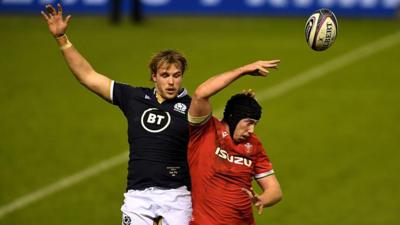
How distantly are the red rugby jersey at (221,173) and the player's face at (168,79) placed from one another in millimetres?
407

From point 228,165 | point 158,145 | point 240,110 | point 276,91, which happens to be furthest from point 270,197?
point 276,91

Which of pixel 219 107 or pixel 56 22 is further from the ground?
pixel 219 107

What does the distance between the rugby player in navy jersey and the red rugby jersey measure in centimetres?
17

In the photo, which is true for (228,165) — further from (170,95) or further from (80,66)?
(80,66)

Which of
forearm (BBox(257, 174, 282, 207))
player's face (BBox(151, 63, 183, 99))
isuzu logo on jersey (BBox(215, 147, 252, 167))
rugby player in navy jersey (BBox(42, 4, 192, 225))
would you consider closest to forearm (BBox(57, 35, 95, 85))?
rugby player in navy jersey (BBox(42, 4, 192, 225))

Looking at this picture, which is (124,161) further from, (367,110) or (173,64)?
(173,64)

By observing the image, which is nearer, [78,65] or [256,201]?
[256,201]

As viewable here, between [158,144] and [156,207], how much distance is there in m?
0.56

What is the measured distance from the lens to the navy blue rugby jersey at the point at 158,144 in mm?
9078

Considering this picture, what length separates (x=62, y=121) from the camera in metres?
20.9

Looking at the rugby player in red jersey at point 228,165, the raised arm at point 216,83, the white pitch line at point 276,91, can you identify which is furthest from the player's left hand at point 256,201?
the white pitch line at point 276,91

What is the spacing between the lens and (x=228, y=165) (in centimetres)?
886

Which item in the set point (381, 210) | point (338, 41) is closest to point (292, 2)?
point (338, 41)

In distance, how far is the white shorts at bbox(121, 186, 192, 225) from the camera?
8984mm
